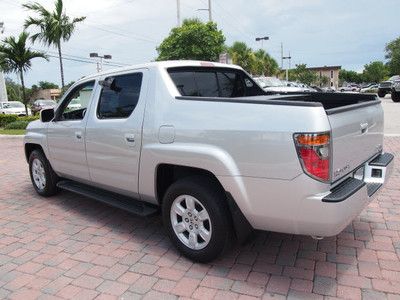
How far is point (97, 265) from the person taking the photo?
12.3 ft

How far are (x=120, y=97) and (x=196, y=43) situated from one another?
21786 mm

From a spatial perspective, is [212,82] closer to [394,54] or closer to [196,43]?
[196,43]

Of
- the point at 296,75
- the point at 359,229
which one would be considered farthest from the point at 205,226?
the point at 296,75

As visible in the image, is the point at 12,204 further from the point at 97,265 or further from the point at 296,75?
the point at 296,75

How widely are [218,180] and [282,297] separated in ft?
3.40

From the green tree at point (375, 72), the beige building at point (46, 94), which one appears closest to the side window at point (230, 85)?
the beige building at point (46, 94)

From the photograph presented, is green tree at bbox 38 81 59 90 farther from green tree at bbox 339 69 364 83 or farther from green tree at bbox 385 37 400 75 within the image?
green tree at bbox 339 69 364 83

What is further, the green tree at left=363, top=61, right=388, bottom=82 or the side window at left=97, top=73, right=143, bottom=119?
the green tree at left=363, top=61, right=388, bottom=82

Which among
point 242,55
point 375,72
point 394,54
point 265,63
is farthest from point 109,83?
point 375,72

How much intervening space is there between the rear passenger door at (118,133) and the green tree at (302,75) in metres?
77.0

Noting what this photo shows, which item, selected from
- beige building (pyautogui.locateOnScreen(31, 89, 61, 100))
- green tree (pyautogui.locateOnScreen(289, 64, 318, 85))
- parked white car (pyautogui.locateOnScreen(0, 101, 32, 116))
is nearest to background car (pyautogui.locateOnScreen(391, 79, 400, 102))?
parked white car (pyautogui.locateOnScreen(0, 101, 32, 116))

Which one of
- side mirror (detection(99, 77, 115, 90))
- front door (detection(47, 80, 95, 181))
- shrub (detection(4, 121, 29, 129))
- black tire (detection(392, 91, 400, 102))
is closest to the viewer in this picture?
side mirror (detection(99, 77, 115, 90))

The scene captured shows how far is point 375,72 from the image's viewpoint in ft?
354

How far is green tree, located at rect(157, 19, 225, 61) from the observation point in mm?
25109
